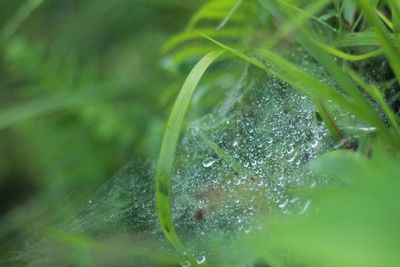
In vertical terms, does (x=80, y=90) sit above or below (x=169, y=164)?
above

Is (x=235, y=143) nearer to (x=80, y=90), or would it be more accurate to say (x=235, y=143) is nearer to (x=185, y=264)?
(x=185, y=264)

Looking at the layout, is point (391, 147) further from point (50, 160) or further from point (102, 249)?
point (50, 160)

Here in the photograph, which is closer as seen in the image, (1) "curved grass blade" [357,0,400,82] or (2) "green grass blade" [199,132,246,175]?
(1) "curved grass blade" [357,0,400,82]

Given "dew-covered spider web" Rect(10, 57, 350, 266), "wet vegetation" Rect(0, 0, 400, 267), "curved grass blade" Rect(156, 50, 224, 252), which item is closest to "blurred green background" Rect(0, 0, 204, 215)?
"wet vegetation" Rect(0, 0, 400, 267)

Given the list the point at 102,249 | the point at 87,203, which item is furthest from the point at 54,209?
the point at 102,249

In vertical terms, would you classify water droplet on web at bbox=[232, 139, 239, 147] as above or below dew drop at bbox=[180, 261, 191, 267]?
above

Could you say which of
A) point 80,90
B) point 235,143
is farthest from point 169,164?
point 80,90

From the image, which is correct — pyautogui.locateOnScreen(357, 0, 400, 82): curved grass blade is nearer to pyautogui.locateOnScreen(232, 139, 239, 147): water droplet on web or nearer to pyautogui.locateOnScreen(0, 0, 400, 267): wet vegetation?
pyautogui.locateOnScreen(0, 0, 400, 267): wet vegetation
